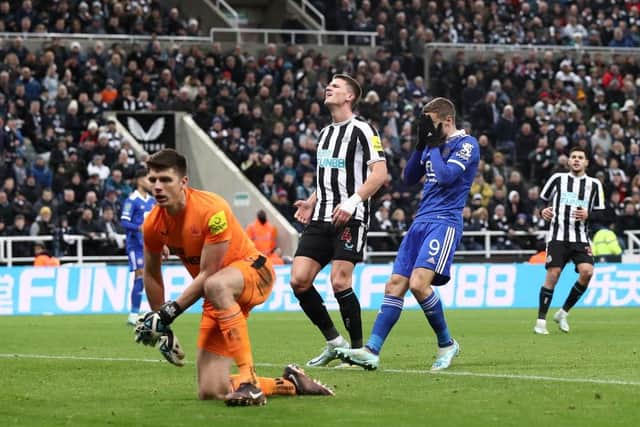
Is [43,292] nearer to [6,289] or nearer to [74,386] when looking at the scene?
[6,289]

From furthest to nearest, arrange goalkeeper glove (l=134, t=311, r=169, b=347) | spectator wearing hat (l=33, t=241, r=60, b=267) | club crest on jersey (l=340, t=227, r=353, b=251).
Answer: spectator wearing hat (l=33, t=241, r=60, b=267), club crest on jersey (l=340, t=227, r=353, b=251), goalkeeper glove (l=134, t=311, r=169, b=347)

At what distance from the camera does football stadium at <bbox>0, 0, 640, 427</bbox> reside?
9148 millimetres

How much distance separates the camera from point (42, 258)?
25547 millimetres

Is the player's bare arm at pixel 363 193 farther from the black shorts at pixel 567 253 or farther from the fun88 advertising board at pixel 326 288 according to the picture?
the fun88 advertising board at pixel 326 288

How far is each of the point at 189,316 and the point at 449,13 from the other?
749 inches

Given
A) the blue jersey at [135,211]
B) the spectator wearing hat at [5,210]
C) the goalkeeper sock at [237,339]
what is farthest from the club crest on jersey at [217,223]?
the spectator wearing hat at [5,210]

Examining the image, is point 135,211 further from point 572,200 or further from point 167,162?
point 167,162

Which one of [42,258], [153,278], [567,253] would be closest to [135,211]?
[42,258]

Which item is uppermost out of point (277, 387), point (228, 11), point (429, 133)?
point (228, 11)

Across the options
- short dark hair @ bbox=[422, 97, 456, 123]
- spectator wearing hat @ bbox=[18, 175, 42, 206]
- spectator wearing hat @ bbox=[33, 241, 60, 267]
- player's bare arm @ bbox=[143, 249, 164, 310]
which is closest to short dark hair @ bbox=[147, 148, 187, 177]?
player's bare arm @ bbox=[143, 249, 164, 310]

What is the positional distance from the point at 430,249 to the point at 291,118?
21245 millimetres

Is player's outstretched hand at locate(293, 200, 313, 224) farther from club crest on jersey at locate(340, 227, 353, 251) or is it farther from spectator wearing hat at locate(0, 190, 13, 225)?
spectator wearing hat at locate(0, 190, 13, 225)

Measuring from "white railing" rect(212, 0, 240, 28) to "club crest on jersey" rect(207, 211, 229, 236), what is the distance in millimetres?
29109

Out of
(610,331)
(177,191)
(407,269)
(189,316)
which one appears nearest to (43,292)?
(189,316)
